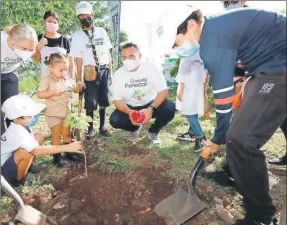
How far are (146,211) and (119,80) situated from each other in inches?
65.7

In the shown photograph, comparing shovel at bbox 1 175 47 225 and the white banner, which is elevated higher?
the white banner

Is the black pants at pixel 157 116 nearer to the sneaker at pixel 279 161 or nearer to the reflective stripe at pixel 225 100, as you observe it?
the sneaker at pixel 279 161

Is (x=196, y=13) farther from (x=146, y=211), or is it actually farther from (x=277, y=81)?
(x=146, y=211)

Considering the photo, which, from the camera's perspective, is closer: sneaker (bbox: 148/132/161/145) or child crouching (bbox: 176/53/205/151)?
child crouching (bbox: 176/53/205/151)

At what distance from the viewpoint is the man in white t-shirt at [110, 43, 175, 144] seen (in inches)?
140

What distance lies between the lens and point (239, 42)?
1.92 m

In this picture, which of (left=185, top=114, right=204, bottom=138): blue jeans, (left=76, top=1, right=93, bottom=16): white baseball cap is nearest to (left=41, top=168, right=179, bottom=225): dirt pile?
(left=185, top=114, right=204, bottom=138): blue jeans

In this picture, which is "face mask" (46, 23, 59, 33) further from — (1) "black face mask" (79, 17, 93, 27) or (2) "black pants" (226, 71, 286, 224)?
(2) "black pants" (226, 71, 286, 224)

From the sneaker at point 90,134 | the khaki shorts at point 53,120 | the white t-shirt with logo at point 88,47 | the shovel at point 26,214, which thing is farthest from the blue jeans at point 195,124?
the shovel at point 26,214

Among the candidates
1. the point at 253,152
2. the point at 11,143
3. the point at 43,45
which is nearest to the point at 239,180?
the point at 253,152

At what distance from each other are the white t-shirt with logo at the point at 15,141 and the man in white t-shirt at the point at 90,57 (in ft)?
4.22

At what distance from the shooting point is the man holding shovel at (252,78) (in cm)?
190

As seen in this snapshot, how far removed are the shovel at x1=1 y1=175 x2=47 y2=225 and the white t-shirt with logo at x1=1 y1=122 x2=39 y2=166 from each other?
402 millimetres

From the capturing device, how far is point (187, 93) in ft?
11.5
